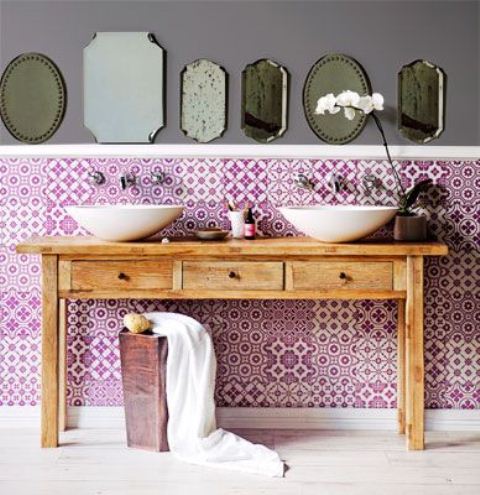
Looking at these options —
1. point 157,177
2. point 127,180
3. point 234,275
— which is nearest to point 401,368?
point 234,275

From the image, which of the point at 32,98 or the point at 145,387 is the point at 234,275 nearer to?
the point at 145,387

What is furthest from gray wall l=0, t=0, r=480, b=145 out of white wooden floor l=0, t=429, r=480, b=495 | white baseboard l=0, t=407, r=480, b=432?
white wooden floor l=0, t=429, r=480, b=495

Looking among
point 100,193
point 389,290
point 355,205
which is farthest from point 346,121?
point 100,193

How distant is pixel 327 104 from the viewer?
11.8 feet

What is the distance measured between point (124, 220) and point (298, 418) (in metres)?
1.32

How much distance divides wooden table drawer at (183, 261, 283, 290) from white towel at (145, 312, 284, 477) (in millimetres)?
219

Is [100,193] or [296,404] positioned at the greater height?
[100,193]

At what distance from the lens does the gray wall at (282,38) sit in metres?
3.67

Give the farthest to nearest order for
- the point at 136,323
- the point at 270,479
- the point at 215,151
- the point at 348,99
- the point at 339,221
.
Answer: the point at 215,151, the point at 348,99, the point at 136,323, the point at 339,221, the point at 270,479

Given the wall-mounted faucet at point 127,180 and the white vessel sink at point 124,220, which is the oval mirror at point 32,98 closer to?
the wall-mounted faucet at point 127,180

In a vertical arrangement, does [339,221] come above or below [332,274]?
above

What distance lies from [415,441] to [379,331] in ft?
1.89

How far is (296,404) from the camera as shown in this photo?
3752mm

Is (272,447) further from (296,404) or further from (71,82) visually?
(71,82)
